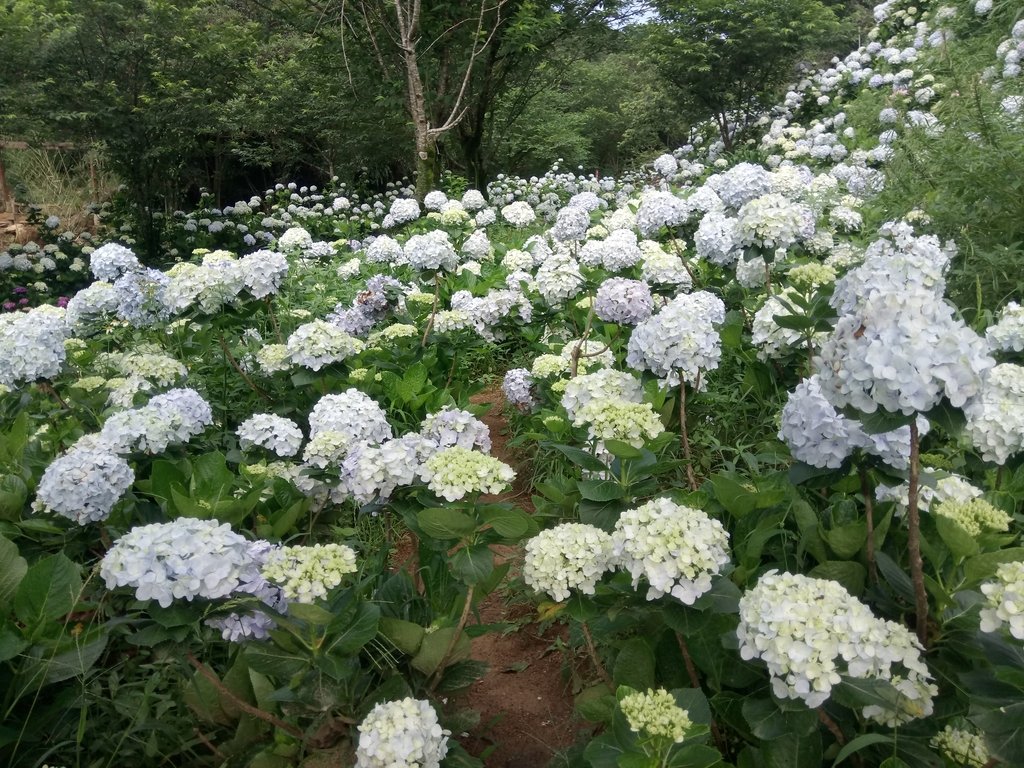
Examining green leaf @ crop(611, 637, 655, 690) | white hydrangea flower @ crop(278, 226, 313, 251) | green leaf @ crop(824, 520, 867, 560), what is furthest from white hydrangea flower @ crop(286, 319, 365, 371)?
white hydrangea flower @ crop(278, 226, 313, 251)

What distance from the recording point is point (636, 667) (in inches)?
65.8

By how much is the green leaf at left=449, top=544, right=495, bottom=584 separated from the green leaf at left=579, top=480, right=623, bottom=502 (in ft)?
0.91

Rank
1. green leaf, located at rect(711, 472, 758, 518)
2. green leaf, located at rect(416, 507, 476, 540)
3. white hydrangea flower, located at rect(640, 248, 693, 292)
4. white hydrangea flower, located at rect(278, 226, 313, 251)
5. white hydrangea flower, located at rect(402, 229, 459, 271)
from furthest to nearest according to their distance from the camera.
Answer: white hydrangea flower, located at rect(278, 226, 313, 251) < white hydrangea flower, located at rect(402, 229, 459, 271) < white hydrangea flower, located at rect(640, 248, 693, 292) < green leaf, located at rect(711, 472, 758, 518) < green leaf, located at rect(416, 507, 476, 540)

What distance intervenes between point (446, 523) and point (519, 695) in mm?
926

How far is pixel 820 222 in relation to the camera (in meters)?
4.16

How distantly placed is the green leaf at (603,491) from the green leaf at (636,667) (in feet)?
1.08

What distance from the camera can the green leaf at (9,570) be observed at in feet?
6.36

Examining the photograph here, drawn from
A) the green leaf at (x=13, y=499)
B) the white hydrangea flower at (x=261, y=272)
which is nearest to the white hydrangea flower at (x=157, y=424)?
the green leaf at (x=13, y=499)

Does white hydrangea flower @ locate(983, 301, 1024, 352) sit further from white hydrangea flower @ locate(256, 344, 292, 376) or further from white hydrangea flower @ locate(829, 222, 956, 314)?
white hydrangea flower @ locate(256, 344, 292, 376)

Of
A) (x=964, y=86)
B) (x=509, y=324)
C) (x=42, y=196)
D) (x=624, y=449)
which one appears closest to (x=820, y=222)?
(x=964, y=86)

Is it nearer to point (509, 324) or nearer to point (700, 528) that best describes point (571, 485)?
point (700, 528)

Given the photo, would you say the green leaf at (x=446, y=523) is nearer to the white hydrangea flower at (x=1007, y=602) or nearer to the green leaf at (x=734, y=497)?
the green leaf at (x=734, y=497)

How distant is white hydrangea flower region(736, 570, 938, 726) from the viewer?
1.22 meters

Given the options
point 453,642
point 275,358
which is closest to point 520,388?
point 275,358
